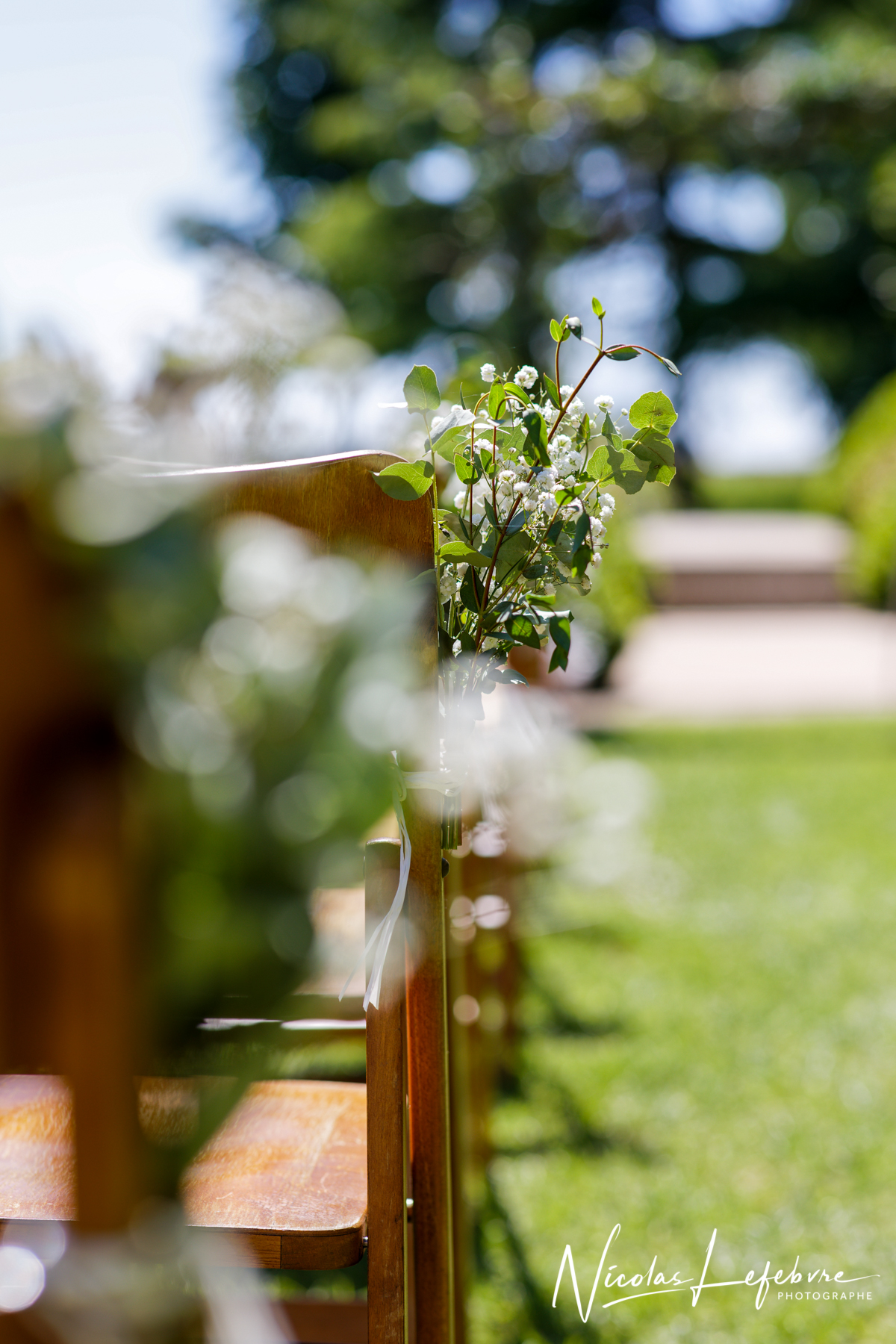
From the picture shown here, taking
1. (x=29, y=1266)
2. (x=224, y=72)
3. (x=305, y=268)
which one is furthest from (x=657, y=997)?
(x=224, y=72)

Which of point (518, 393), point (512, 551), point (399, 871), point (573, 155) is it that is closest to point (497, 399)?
point (518, 393)

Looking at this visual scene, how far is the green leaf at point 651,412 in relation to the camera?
93cm

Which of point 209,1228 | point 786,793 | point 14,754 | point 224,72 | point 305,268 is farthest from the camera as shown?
point 224,72

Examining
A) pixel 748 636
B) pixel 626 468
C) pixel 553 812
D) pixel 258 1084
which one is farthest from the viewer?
pixel 748 636

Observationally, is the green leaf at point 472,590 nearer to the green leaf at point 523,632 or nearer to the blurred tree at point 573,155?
the green leaf at point 523,632

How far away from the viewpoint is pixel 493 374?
91 cm

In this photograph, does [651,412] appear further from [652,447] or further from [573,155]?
[573,155]

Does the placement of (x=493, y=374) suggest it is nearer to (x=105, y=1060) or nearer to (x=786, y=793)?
(x=105, y=1060)

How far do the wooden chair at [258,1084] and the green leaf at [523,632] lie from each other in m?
0.11

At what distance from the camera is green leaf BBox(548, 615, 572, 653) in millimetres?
914

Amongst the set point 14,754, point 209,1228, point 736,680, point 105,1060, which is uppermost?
point 14,754

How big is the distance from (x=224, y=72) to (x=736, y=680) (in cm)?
1707

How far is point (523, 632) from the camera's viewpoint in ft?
3.10

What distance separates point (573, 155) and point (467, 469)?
1271 centimetres
